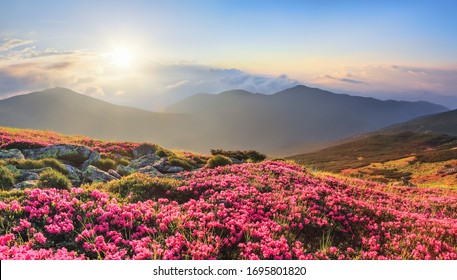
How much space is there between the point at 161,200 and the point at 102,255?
430 cm

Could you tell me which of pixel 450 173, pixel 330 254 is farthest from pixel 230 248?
pixel 450 173

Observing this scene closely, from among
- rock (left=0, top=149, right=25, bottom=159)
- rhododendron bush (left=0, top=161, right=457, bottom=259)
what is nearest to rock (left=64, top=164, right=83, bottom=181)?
rock (left=0, top=149, right=25, bottom=159)

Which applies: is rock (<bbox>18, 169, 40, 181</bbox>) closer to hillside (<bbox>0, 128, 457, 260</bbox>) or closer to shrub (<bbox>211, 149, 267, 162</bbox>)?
hillside (<bbox>0, 128, 457, 260</bbox>)

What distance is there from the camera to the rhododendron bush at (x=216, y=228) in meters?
8.88

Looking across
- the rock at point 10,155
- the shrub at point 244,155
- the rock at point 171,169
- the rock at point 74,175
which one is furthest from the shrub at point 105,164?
the shrub at point 244,155

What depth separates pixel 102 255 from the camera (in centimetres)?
877

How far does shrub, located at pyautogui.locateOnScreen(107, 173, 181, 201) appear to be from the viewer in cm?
1409

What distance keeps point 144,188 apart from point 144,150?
19.6m

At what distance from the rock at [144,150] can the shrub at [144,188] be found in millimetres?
18230

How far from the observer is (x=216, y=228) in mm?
10430

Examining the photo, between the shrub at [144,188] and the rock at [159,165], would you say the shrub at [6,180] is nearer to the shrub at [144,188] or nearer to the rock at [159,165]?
the shrub at [144,188]

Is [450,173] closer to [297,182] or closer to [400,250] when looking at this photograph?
[297,182]

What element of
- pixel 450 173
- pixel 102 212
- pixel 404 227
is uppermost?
pixel 102 212

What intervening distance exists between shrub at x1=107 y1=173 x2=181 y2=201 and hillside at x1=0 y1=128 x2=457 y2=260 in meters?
0.04
